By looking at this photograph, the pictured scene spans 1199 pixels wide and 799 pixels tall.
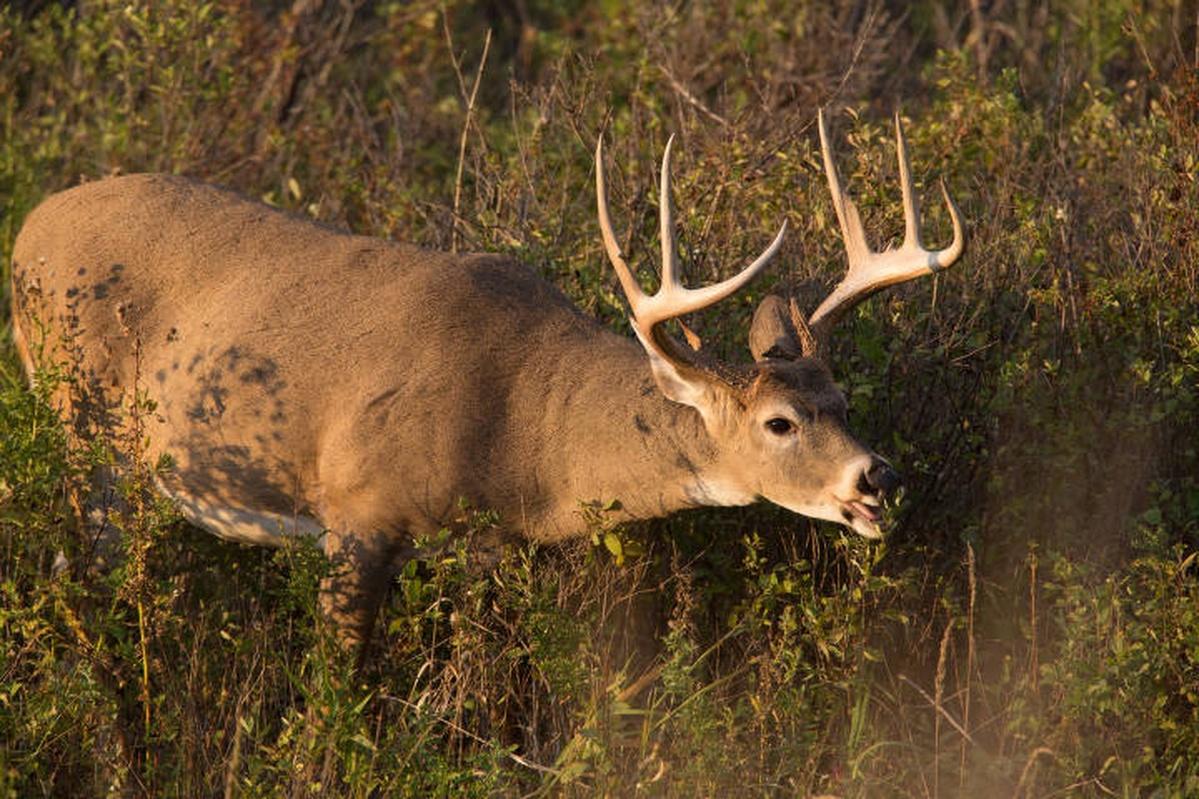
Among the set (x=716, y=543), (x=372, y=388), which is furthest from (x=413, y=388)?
(x=716, y=543)

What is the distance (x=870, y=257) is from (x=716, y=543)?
128cm

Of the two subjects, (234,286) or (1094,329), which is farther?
(1094,329)

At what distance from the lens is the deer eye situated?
17.3 ft

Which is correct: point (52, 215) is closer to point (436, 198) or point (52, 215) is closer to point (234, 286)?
point (234, 286)

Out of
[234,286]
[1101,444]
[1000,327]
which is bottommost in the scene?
[1101,444]

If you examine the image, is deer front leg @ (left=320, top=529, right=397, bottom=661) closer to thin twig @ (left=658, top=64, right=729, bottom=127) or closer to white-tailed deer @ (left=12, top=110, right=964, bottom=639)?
white-tailed deer @ (left=12, top=110, right=964, bottom=639)

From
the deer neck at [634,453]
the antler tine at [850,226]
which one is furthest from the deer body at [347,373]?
the antler tine at [850,226]

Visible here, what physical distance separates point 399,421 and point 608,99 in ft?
9.79

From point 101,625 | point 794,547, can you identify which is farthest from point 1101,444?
point 101,625

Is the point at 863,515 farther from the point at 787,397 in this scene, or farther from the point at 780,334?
the point at 780,334

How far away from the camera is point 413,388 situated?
558 cm

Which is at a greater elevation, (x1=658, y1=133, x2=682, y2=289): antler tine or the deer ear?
(x1=658, y1=133, x2=682, y2=289): antler tine

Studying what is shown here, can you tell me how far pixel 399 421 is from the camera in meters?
5.55

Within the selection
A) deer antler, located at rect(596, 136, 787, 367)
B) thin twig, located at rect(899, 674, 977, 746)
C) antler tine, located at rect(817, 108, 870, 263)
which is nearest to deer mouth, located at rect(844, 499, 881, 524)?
thin twig, located at rect(899, 674, 977, 746)
